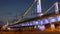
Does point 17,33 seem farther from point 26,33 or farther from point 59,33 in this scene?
point 59,33

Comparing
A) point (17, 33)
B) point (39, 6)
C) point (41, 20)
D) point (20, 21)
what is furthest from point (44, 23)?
point (17, 33)

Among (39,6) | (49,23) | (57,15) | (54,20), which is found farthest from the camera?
(39,6)

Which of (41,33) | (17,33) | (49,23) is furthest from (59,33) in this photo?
(49,23)

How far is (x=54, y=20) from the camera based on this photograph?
1964 centimetres

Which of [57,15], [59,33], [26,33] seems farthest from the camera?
[57,15]

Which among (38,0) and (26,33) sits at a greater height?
(38,0)

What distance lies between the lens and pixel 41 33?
3.00m

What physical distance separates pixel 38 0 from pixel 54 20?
9.32 meters

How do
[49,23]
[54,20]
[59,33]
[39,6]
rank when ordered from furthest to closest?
[39,6]
[49,23]
[54,20]
[59,33]

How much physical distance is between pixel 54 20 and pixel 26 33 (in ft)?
55.5

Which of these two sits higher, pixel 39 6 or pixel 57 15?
pixel 39 6

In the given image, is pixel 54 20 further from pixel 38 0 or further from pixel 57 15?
pixel 38 0

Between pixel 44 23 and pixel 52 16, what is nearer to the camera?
pixel 52 16

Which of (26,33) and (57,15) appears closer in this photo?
(26,33)
